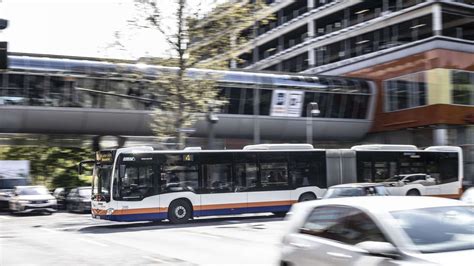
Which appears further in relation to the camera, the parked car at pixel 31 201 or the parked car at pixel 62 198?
the parked car at pixel 62 198

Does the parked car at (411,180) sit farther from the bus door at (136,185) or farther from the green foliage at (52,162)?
the green foliage at (52,162)

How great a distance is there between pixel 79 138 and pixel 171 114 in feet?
48.3

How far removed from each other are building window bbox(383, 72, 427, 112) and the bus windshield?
2697 cm

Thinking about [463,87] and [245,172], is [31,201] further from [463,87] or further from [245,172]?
[463,87]

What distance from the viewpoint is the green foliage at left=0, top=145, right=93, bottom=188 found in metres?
46.8

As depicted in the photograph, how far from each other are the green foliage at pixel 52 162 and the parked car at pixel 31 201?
49.6 ft

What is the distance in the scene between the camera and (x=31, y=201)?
2933cm

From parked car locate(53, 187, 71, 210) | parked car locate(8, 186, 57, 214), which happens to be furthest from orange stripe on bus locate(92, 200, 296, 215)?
parked car locate(53, 187, 71, 210)

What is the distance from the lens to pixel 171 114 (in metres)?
30.2

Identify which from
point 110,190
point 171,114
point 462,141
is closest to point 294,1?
point 462,141

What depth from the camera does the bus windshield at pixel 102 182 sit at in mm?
20141

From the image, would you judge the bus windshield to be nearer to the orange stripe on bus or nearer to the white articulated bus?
the white articulated bus

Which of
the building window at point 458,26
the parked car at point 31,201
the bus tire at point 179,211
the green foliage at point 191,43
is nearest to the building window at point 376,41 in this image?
the building window at point 458,26

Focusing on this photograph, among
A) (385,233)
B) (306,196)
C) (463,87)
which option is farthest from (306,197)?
(463,87)
